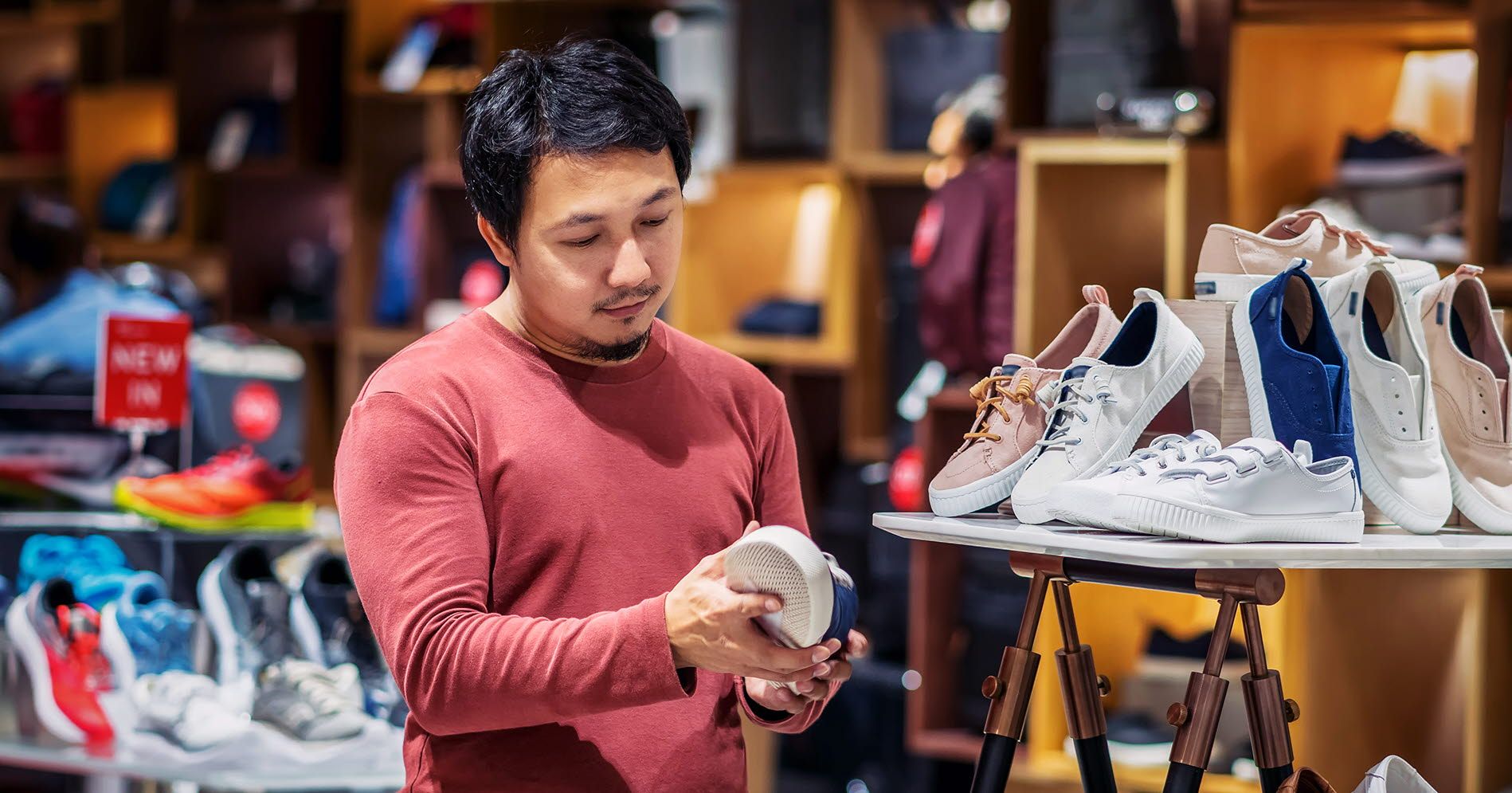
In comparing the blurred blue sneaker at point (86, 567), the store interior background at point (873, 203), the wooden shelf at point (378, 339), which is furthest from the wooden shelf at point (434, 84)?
the blurred blue sneaker at point (86, 567)

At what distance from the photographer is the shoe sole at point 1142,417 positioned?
1671 mm

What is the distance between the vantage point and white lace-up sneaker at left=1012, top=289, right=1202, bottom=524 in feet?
5.54

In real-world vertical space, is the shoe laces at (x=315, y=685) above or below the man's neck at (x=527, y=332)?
below

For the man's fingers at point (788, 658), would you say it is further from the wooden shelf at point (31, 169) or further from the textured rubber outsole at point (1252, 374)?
the wooden shelf at point (31, 169)

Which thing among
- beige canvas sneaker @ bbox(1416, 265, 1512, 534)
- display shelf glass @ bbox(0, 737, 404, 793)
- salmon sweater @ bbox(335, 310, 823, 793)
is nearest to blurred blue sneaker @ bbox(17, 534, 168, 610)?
display shelf glass @ bbox(0, 737, 404, 793)

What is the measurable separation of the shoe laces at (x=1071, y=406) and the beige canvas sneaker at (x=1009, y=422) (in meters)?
0.02

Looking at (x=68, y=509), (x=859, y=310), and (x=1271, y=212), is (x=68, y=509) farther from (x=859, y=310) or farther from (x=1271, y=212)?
(x=1271, y=212)

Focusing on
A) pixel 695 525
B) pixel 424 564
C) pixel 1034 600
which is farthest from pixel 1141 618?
pixel 424 564

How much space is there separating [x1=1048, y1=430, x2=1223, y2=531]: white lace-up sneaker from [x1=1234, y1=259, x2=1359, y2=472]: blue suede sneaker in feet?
0.35

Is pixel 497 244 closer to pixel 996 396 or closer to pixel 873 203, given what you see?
pixel 996 396

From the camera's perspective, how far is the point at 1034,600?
1.85 metres

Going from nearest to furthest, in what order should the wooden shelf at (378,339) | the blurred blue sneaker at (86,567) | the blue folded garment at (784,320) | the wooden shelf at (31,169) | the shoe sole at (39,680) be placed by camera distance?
the shoe sole at (39,680)
the blurred blue sneaker at (86,567)
the blue folded garment at (784,320)
the wooden shelf at (378,339)
the wooden shelf at (31,169)

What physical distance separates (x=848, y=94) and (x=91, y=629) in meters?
2.48

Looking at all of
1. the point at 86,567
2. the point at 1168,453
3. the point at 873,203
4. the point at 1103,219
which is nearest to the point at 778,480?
the point at 1168,453
